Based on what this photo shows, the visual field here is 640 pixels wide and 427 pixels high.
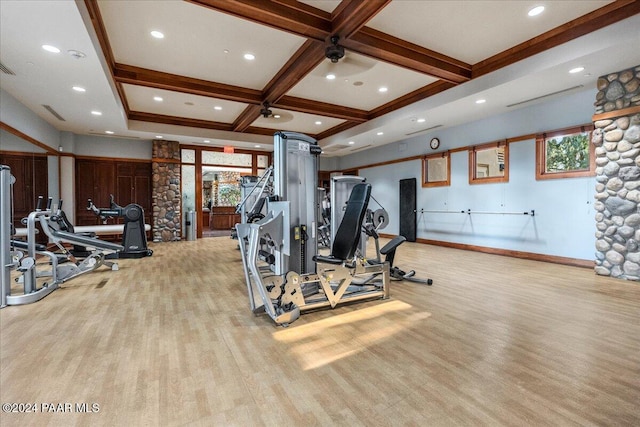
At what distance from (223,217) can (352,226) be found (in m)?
10.8

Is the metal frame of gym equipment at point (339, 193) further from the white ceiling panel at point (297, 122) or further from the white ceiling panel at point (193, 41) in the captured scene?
the white ceiling panel at point (297, 122)

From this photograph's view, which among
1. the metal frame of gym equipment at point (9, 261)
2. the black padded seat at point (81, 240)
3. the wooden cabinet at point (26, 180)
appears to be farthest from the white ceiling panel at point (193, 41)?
the wooden cabinet at point (26, 180)

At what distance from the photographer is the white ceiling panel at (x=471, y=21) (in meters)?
3.55

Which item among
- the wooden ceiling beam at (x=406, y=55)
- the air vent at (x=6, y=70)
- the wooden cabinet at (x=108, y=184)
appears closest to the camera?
the wooden ceiling beam at (x=406, y=55)

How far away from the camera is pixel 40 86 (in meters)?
4.98

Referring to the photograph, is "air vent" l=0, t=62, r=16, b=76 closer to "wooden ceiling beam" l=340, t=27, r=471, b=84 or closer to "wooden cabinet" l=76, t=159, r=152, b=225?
"wooden ceiling beam" l=340, t=27, r=471, b=84

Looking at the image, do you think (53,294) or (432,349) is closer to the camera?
(432,349)

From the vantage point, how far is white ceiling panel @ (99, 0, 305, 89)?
364cm

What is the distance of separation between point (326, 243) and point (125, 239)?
448cm

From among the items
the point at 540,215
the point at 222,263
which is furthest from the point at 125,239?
the point at 540,215

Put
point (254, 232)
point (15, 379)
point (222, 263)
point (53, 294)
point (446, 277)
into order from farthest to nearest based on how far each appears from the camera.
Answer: point (222, 263)
point (446, 277)
point (53, 294)
point (254, 232)
point (15, 379)

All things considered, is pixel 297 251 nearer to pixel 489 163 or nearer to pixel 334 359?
pixel 334 359

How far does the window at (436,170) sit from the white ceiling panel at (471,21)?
153 inches

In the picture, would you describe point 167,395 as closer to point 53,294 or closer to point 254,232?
point 254,232
